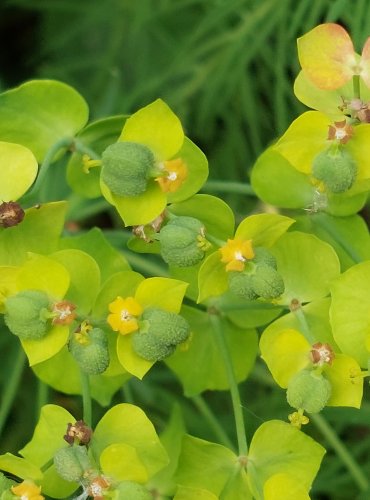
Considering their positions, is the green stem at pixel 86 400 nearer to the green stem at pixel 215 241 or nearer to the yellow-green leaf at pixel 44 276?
the yellow-green leaf at pixel 44 276

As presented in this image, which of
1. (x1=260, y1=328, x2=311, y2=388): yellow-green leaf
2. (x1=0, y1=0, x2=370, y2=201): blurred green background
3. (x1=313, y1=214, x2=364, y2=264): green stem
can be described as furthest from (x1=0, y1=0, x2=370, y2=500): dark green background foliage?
(x1=260, y1=328, x2=311, y2=388): yellow-green leaf

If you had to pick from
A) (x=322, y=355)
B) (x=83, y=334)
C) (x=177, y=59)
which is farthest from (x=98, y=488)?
(x=177, y=59)

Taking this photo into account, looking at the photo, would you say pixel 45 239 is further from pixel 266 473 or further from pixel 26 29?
pixel 26 29

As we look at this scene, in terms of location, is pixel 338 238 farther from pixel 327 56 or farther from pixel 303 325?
pixel 327 56

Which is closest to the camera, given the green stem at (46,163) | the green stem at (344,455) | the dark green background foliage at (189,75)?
the green stem at (46,163)

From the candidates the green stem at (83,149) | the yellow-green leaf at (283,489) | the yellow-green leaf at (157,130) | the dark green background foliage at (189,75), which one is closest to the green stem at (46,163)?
the green stem at (83,149)

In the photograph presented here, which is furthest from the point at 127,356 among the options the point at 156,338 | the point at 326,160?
the point at 326,160
